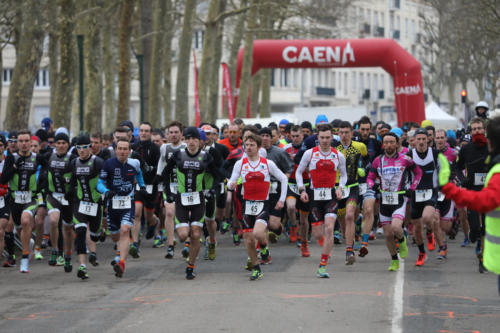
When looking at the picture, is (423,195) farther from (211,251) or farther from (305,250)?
(211,251)

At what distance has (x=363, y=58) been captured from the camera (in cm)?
3462

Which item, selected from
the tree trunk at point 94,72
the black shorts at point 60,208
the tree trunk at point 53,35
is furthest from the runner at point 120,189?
the tree trunk at point 94,72

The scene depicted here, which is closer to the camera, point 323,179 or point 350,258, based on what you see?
point 323,179

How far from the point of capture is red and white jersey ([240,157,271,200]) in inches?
515

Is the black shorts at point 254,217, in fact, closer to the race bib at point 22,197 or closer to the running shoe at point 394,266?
the running shoe at point 394,266

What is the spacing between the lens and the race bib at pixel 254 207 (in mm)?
13047

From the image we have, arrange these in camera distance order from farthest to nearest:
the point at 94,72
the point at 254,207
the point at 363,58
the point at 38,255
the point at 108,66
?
the point at 108,66, the point at 363,58, the point at 94,72, the point at 38,255, the point at 254,207

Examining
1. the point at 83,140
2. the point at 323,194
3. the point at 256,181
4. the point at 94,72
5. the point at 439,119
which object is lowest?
the point at 323,194

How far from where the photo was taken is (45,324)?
32.3 feet

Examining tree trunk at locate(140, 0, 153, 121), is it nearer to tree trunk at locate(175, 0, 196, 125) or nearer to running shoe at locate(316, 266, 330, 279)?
tree trunk at locate(175, 0, 196, 125)

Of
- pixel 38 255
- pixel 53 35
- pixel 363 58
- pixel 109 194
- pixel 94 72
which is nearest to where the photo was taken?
pixel 109 194

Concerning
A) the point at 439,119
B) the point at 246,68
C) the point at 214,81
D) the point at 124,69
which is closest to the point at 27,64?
the point at 124,69

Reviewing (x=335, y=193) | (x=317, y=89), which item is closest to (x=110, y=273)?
(x=335, y=193)

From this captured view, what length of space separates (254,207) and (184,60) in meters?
19.4
